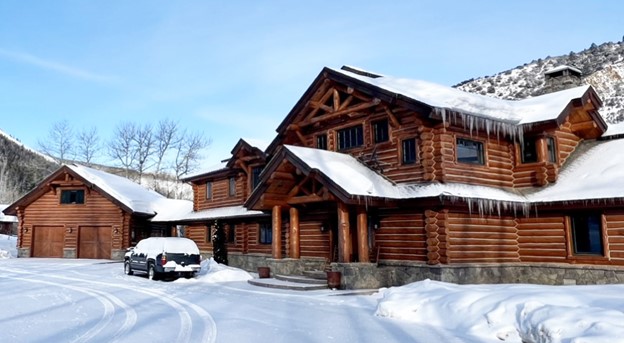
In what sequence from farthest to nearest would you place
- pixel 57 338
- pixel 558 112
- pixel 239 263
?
pixel 239 263 → pixel 558 112 → pixel 57 338

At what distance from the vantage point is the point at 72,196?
115ft

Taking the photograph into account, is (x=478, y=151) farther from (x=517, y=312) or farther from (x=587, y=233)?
(x=517, y=312)

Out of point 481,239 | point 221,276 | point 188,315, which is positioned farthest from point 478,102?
point 188,315

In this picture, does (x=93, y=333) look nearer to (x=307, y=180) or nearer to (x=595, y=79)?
→ (x=307, y=180)

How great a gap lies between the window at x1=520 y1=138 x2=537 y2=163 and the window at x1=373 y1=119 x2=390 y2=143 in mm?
5164

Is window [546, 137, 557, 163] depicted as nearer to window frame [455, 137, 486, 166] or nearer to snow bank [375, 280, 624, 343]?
window frame [455, 137, 486, 166]

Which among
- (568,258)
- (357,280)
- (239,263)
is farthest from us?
(239,263)

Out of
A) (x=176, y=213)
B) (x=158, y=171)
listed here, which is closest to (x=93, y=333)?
(x=176, y=213)

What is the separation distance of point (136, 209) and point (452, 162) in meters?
23.3

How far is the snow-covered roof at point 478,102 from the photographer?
17.3 meters

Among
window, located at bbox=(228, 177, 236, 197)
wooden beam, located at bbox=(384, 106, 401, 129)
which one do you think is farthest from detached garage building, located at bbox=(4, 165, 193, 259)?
wooden beam, located at bbox=(384, 106, 401, 129)

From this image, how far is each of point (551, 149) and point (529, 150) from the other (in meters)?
0.92

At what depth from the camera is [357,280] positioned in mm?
15734

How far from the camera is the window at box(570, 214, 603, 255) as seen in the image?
16.4 meters
